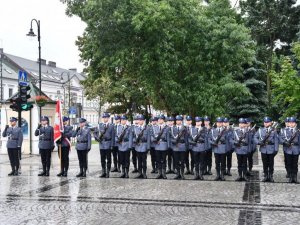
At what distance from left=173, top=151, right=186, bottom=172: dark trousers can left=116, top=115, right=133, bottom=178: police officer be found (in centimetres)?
149

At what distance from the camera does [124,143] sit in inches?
630

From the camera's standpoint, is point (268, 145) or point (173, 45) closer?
point (268, 145)

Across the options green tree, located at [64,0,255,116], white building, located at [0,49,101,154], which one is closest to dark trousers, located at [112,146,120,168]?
green tree, located at [64,0,255,116]

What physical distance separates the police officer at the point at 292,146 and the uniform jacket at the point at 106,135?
210 inches

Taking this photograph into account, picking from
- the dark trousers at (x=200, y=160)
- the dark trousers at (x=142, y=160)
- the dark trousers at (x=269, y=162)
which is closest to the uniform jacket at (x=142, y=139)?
the dark trousers at (x=142, y=160)

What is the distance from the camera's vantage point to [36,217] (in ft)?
30.2

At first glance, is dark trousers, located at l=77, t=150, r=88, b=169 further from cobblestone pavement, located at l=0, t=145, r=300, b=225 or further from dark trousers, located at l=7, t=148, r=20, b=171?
dark trousers, located at l=7, t=148, r=20, b=171

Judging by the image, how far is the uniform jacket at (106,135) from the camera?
16078 mm

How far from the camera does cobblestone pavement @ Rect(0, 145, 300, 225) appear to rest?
912cm

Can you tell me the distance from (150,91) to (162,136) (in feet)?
37.2

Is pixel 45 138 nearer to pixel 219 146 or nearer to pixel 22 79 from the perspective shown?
pixel 22 79

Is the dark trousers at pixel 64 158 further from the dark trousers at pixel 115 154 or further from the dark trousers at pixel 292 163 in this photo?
the dark trousers at pixel 292 163

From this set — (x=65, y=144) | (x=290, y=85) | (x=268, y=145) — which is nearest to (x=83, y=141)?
(x=65, y=144)

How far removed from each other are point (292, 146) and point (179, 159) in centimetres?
352
